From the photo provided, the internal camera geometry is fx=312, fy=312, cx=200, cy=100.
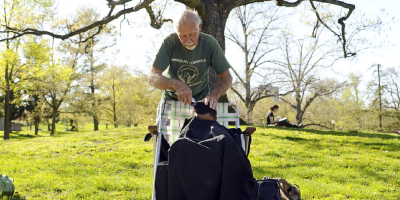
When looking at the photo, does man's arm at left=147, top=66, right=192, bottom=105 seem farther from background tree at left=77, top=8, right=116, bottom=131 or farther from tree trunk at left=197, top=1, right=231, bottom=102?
background tree at left=77, top=8, right=116, bottom=131

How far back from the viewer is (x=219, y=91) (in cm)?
321

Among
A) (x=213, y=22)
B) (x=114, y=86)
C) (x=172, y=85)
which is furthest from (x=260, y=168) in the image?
(x=114, y=86)

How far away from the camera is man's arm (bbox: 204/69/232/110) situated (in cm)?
287

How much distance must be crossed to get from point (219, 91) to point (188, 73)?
437 mm

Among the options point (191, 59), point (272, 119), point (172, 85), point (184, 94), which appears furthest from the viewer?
point (272, 119)

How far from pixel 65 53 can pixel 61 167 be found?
2388cm

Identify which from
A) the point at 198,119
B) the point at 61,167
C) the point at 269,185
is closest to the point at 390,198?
the point at 269,185

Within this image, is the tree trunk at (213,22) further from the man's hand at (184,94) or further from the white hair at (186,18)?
the man's hand at (184,94)

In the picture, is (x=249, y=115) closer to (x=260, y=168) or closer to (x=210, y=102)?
(x=260, y=168)

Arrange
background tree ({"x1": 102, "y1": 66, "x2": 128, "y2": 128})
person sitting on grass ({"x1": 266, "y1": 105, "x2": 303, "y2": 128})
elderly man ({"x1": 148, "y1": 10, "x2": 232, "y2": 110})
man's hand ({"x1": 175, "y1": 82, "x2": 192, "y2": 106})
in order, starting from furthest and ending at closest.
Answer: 1. background tree ({"x1": 102, "y1": 66, "x2": 128, "y2": 128})
2. person sitting on grass ({"x1": 266, "y1": 105, "x2": 303, "y2": 128})
3. elderly man ({"x1": 148, "y1": 10, "x2": 232, "y2": 110})
4. man's hand ({"x1": 175, "y1": 82, "x2": 192, "y2": 106})

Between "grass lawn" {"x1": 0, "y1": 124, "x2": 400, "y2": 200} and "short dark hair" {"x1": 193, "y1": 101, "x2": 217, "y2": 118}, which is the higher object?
"short dark hair" {"x1": 193, "y1": 101, "x2": 217, "y2": 118}

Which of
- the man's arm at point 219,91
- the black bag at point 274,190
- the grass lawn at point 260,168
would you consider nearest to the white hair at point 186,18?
the man's arm at point 219,91

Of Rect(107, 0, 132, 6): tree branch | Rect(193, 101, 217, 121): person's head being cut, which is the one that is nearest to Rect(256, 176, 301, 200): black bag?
Rect(193, 101, 217, 121): person's head being cut

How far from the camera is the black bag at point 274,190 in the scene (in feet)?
8.50
